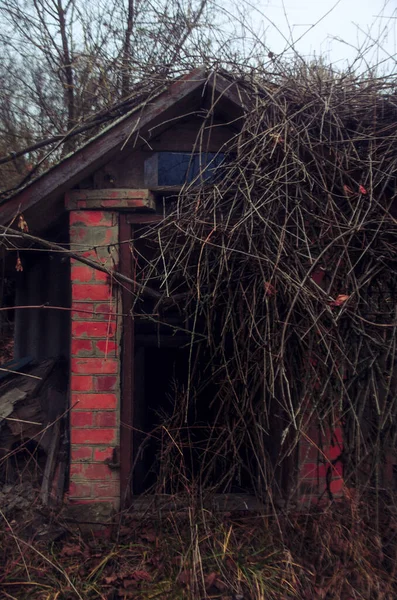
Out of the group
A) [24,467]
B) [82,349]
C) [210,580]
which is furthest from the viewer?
[24,467]

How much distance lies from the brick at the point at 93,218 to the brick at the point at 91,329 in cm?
75

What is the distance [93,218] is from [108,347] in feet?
3.26

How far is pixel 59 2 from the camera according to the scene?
31.0 ft

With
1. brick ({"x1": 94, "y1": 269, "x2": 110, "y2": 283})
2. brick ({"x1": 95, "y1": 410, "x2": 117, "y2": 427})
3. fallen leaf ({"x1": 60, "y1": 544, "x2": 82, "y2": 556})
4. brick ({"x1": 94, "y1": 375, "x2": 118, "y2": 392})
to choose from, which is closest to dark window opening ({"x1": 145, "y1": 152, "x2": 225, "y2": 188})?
brick ({"x1": 94, "y1": 269, "x2": 110, "y2": 283})

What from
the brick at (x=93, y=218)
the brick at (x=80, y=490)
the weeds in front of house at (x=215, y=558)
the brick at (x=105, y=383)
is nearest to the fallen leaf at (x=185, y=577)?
the weeds in front of house at (x=215, y=558)

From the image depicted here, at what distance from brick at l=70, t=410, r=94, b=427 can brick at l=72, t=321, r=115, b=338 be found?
0.57 metres

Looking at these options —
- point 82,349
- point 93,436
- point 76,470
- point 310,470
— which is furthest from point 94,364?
point 310,470

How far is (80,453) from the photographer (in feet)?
13.4

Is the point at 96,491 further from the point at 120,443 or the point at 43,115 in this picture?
the point at 43,115

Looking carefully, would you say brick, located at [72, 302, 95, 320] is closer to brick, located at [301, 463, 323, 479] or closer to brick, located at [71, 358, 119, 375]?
brick, located at [71, 358, 119, 375]

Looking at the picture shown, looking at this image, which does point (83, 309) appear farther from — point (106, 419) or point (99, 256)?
point (106, 419)

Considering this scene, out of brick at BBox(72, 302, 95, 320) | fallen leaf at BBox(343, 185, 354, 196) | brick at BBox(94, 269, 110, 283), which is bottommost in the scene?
brick at BBox(72, 302, 95, 320)

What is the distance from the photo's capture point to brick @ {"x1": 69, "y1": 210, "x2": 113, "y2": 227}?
421 cm

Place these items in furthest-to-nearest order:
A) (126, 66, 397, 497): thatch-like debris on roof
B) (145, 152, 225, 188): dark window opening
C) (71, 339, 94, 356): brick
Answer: (145, 152, 225, 188): dark window opening, (71, 339, 94, 356): brick, (126, 66, 397, 497): thatch-like debris on roof
